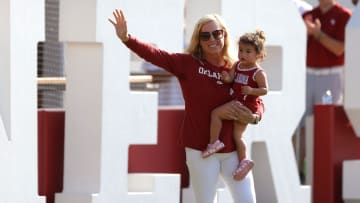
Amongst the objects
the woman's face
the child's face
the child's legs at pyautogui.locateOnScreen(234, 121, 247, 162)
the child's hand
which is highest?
the woman's face

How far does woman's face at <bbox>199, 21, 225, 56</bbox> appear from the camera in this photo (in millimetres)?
9242

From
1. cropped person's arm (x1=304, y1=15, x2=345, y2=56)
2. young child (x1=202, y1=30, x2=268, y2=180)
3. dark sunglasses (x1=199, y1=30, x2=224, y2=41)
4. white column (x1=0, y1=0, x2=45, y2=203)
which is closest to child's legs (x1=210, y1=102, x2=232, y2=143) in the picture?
young child (x1=202, y1=30, x2=268, y2=180)

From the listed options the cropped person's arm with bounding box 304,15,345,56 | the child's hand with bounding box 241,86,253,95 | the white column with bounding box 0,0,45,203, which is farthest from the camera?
the cropped person's arm with bounding box 304,15,345,56

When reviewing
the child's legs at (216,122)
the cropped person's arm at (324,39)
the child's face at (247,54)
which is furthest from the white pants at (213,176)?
the cropped person's arm at (324,39)

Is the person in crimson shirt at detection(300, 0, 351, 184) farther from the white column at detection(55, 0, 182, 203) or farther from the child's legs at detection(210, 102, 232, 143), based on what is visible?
the child's legs at detection(210, 102, 232, 143)

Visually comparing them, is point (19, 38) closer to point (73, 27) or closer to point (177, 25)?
point (73, 27)

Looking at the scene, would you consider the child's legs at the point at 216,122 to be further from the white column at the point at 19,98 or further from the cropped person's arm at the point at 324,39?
the cropped person's arm at the point at 324,39

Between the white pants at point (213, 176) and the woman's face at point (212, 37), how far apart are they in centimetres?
A: 72

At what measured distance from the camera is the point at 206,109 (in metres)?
9.29

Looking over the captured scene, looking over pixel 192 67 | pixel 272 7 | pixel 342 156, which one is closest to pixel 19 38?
pixel 192 67

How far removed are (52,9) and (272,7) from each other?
3.10 metres

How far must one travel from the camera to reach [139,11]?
10766 mm

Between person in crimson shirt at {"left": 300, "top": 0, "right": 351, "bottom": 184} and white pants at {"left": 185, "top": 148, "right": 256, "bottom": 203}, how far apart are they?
3951mm

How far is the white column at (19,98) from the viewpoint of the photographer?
32.6ft
